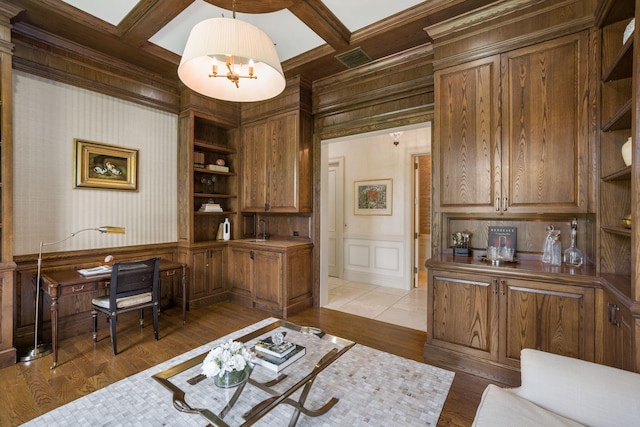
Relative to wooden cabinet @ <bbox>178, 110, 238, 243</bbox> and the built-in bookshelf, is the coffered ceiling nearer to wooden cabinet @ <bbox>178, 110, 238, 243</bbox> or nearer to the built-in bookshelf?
the built-in bookshelf

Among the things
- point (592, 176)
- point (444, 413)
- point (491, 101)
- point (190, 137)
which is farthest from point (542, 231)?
point (190, 137)

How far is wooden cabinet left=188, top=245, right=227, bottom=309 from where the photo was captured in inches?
156

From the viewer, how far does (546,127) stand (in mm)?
2248

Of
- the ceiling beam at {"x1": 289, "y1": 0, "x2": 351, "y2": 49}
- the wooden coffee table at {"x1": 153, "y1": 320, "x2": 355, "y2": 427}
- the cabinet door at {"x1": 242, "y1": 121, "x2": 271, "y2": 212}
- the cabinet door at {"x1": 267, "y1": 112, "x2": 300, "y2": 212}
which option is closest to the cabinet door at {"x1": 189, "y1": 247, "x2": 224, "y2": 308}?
the cabinet door at {"x1": 242, "y1": 121, "x2": 271, "y2": 212}

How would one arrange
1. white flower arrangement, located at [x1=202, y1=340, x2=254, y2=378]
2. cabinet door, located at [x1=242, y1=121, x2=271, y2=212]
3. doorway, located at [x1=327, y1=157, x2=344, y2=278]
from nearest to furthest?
1. white flower arrangement, located at [x1=202, y1=340, x2=254, y2=378]
2. cabinet door, located at [x1=242, y1=121, x2=271, y2=212]
3. doorway, located at [x1=327, y1=157, x2=344, y2=278]

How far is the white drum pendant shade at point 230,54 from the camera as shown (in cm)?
160

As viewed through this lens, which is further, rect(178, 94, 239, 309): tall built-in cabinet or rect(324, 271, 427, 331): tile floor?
rect(178, 94, 239, 309): tall built-in cabinet

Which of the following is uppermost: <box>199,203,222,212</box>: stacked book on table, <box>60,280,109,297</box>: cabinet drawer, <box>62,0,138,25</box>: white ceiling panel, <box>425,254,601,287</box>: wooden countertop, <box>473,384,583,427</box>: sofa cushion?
<box>62,0,138,25</box>: white ceiling panel

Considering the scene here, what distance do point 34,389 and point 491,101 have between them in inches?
166

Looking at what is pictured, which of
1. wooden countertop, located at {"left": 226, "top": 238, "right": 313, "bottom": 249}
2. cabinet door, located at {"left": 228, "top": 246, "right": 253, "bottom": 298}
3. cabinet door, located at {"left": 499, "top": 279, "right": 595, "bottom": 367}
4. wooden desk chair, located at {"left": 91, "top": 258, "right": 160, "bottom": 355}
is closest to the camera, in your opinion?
cabinet door, located at {"left": 499, "top": 279, "right": 595, "bottom": 367}

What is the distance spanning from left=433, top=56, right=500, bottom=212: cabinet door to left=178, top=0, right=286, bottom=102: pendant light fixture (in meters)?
1.55

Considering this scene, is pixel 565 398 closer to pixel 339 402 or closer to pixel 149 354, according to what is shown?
pixel 339 402

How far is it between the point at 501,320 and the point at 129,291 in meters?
3.31

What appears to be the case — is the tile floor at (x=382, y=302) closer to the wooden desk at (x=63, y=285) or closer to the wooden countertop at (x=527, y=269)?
the wooden countertop at (x=527, y=269)
